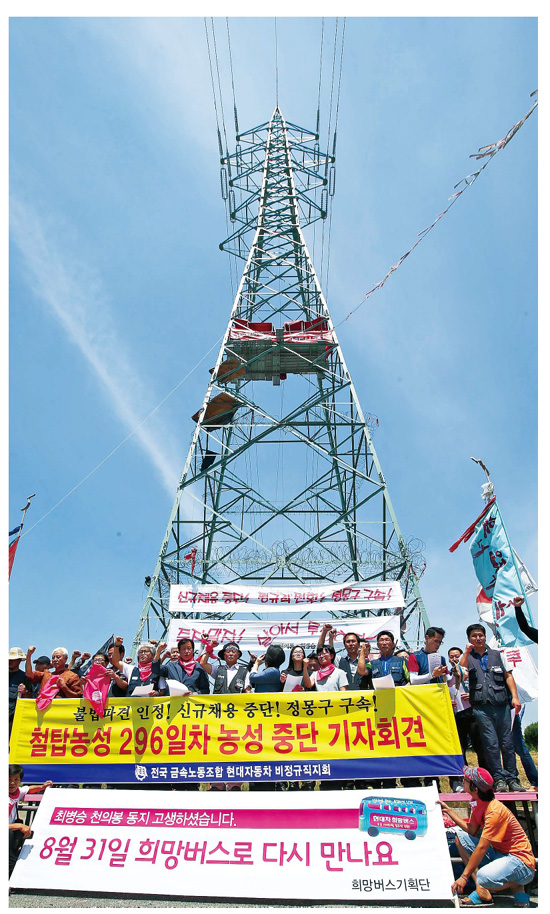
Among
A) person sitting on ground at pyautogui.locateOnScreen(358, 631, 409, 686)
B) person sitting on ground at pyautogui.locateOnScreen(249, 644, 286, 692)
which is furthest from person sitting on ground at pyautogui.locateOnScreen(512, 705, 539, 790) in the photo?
person sitting on ground at pyautogui.locateOnScreen(249, 644, 286, 692)

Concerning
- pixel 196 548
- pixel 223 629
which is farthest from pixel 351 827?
pixel 196 548

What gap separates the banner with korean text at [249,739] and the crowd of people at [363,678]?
359 millimetres

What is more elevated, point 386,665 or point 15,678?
point 15,678

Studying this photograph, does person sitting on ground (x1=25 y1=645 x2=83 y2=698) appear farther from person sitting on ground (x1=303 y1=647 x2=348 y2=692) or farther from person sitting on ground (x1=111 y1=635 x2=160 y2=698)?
person sitting on ground (x1=303 y1=647 x2=348 y2=692)

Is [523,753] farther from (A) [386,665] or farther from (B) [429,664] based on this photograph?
(A) [386,665]

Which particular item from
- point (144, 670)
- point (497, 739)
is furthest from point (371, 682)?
point (144, 670)

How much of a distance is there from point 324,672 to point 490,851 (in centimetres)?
237

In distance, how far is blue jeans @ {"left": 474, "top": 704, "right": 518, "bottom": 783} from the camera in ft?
19.6

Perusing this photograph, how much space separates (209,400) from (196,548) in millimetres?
4344

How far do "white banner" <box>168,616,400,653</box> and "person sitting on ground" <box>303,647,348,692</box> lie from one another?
Result: 4.20m

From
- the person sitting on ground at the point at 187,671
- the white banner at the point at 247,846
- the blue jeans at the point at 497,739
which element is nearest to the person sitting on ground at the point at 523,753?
the blue jeans at the point at 497,739

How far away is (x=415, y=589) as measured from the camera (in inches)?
484

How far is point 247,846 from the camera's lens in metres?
5.01
